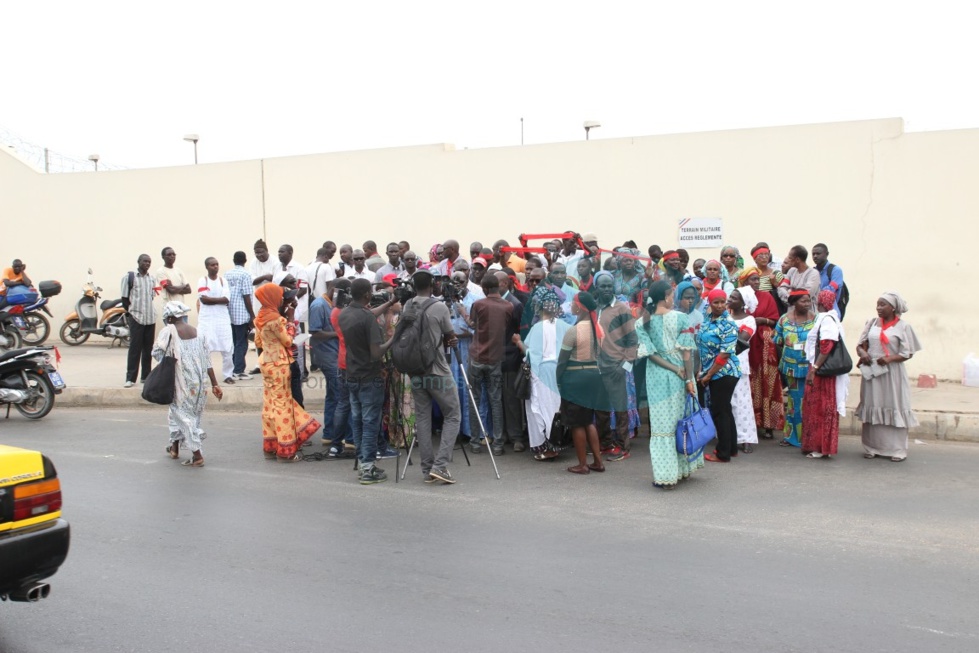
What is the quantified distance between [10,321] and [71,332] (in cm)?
250

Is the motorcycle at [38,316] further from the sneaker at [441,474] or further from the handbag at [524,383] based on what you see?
the sneaker at [441,474]

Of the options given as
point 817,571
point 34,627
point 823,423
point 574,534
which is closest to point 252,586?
point 34,627

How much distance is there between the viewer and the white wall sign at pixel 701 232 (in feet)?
45.9

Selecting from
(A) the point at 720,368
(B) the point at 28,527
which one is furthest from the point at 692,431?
(B) the point at 28,527

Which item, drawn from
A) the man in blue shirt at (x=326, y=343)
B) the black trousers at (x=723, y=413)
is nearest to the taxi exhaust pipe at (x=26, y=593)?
the man in blue shirt at (x=326, y=343)

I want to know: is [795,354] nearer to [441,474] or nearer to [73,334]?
[441,474]

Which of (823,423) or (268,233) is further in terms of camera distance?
(268,233)

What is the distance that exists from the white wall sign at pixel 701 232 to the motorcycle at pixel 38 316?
11.2 m

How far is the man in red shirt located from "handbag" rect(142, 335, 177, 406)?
2978 millimetres

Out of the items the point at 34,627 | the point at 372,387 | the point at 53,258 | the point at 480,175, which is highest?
the point at 480,175

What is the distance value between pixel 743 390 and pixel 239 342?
7416 millimetres

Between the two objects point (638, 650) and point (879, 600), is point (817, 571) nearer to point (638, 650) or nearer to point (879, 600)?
point (879, 600)

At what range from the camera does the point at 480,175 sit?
52.1 feet

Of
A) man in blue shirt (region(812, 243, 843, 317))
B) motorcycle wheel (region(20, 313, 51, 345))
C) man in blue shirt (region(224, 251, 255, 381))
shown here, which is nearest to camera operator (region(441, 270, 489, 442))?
man in blue shirt (region(812, 243, 843, 317))
